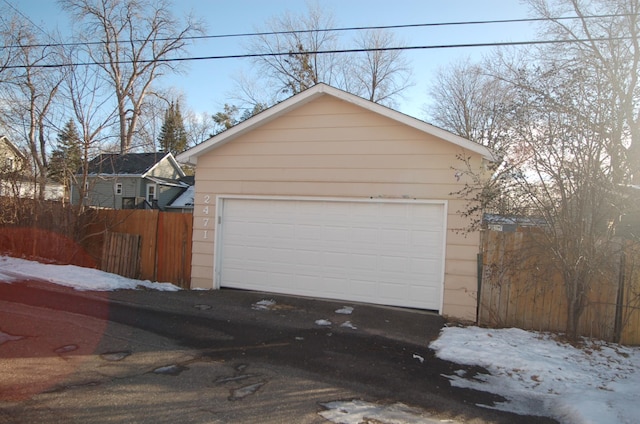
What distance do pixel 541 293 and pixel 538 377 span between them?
2.36 m

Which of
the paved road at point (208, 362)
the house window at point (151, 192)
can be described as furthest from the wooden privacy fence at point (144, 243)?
the house window at point (151, 192)

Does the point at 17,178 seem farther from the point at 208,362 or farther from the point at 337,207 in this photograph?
the point at 208,362

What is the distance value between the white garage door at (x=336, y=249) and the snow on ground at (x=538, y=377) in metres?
0.93

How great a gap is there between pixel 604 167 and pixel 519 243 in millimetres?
1711

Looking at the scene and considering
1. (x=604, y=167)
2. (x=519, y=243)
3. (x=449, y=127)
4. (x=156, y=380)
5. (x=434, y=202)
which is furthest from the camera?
(x=449, y=127)

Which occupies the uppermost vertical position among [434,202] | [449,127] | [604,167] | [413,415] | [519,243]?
[449,127]

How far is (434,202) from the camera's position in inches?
309

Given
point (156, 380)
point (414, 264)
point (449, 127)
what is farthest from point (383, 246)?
point (449, 127)

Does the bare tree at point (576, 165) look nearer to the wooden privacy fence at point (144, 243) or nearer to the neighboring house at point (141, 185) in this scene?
the wooden privacy fence at point (144, 243)

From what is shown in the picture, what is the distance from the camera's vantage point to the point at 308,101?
8805 millimetres

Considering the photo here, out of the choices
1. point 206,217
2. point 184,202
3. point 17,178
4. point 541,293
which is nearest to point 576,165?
point 541,293

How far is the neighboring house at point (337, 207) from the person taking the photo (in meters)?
7.81

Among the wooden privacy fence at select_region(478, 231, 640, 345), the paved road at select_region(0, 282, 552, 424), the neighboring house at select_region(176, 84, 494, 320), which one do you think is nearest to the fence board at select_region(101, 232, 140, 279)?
the neighboring house at select_region(176, 84, 494, 320)

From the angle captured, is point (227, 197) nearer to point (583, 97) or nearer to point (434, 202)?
point (434, 202)
